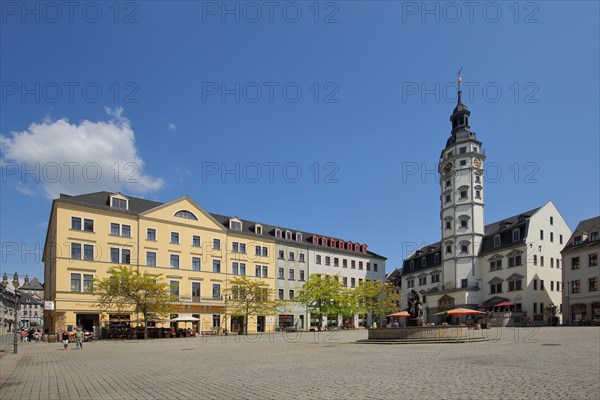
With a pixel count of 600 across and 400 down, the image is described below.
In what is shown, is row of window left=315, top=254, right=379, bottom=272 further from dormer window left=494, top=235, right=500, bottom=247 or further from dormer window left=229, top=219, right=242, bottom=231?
dormer window left=494, top=235, right=500, bottom=247

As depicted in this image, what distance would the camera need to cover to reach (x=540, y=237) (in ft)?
215

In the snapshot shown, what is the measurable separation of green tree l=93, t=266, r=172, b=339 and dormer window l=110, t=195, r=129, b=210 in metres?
8.67

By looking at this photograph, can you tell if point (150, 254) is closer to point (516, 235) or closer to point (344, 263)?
point (344, 263)

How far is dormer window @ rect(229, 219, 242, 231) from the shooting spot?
68500mm

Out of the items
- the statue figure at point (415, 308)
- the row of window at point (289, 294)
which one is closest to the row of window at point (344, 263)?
the row of window at point (289, 294)

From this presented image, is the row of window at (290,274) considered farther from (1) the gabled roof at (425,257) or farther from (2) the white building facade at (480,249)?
(1) the gabled roof at (425,257)

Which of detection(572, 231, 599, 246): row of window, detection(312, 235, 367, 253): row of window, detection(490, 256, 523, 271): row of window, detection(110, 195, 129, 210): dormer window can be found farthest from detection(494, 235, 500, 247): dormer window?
detection(110, 195, 129, 210): dormer window

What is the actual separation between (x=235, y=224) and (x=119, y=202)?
17482 millimetres

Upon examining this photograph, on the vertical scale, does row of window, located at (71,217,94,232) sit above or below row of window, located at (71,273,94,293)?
above

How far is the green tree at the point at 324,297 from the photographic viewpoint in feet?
215

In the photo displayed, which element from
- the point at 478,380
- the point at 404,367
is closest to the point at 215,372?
the point at 404,367

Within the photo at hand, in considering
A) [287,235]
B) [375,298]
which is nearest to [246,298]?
[287,235]

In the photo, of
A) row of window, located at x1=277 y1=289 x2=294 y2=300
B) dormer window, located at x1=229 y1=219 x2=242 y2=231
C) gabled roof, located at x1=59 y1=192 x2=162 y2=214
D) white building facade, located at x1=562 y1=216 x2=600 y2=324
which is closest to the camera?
gabled roof, located at x1=59 y1=192 x2=162 y2=214

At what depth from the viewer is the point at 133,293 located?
158ft
